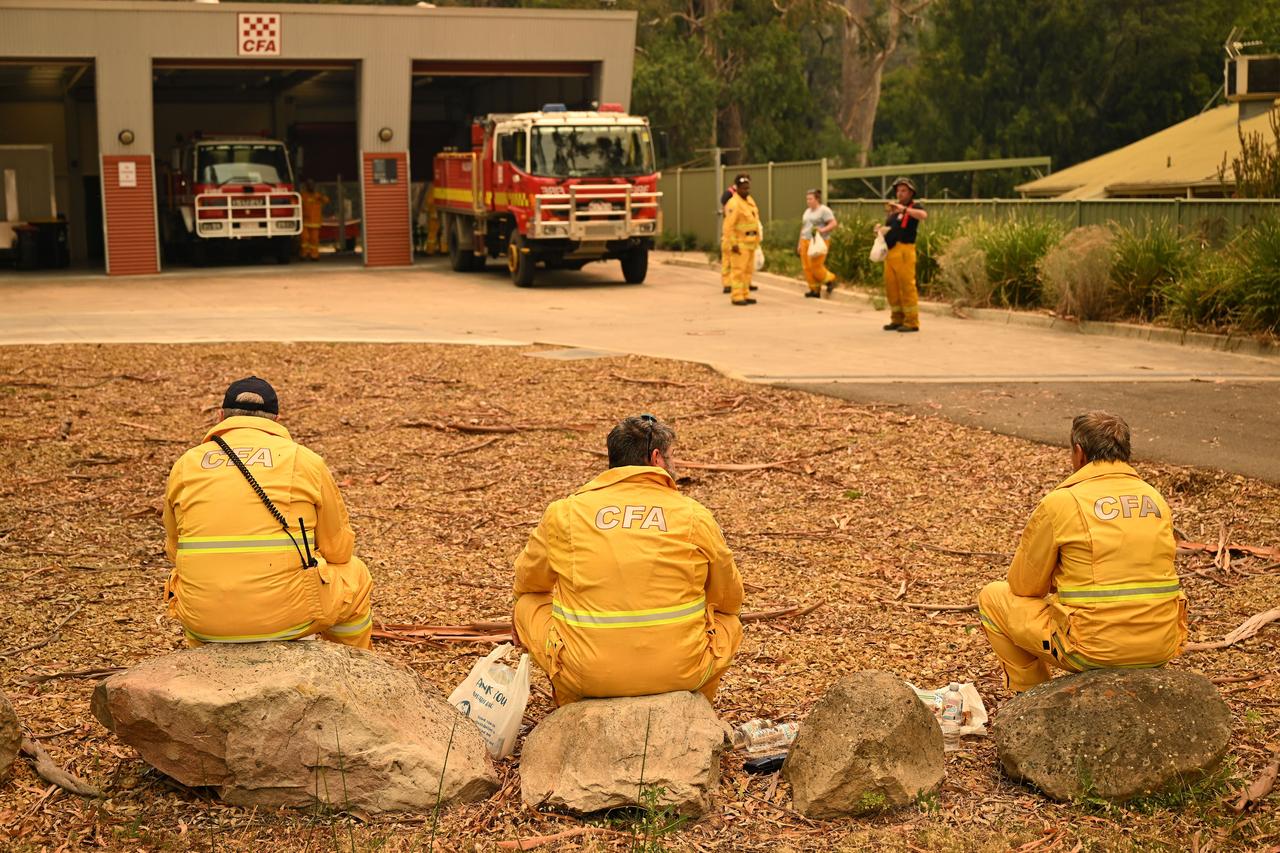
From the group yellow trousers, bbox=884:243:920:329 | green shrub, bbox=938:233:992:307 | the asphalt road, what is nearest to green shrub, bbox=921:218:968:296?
green shrub, bbox=938:233:992:307

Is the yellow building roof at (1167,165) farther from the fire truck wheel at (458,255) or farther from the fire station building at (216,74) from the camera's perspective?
the fire truck wheel at (458,255)

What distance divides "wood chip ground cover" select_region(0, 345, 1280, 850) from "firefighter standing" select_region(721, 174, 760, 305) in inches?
276

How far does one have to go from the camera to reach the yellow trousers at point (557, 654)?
521 cm

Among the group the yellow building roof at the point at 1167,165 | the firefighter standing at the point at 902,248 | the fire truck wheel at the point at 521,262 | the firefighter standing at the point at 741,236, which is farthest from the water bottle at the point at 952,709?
the yellow building roof at the point at 1167,165

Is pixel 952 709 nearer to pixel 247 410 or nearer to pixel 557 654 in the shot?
pixel 557 654

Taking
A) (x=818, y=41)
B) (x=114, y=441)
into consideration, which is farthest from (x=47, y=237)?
(x=818, y=41)

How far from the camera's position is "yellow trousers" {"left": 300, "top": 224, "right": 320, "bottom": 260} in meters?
34.4

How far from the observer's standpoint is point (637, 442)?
5184 millimetres

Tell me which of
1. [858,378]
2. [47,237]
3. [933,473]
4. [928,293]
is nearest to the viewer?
[933,473]

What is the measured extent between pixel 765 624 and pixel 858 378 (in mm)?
7746

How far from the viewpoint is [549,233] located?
2492cm

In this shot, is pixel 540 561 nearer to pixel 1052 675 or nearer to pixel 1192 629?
pixel 1052 675

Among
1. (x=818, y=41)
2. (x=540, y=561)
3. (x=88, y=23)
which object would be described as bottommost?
(x=540, y=561)

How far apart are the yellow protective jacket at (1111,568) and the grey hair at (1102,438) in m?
0.04
